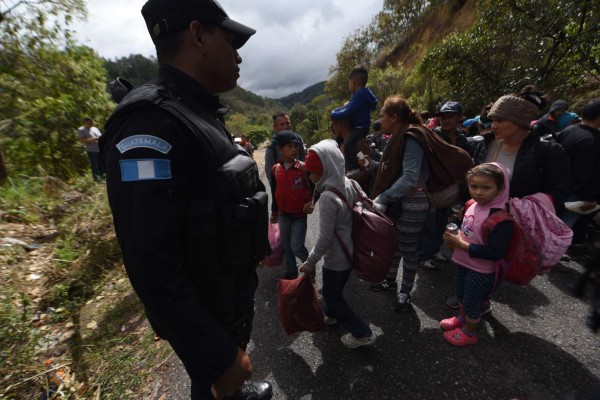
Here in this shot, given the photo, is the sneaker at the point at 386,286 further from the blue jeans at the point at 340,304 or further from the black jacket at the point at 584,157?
the black jacket at the point at 584,157

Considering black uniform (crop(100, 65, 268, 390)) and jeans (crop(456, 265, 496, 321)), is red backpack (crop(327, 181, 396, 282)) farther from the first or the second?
black uniform (crop(100, 65, 268, 390))

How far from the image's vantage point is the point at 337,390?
1.89m

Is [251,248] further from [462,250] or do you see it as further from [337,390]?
[462,250]

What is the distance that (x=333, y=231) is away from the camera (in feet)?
6.35

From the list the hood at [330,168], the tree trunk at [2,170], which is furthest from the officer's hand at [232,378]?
the tree trunk at [2,170]

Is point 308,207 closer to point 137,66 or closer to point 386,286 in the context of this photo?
point 386,286

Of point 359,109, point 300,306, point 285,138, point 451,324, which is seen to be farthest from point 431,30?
point 300,306

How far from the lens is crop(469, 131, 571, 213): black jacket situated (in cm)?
209

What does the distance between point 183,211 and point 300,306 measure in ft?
4.43

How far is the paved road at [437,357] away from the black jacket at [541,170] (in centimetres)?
108

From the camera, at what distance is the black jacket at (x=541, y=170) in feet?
6.86

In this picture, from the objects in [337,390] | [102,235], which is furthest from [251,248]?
[102,235]

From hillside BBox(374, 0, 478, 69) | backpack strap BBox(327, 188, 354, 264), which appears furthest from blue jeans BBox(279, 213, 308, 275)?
hillside BBox(374, 0, 478, 69)

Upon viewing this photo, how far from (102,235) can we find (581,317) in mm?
5837
